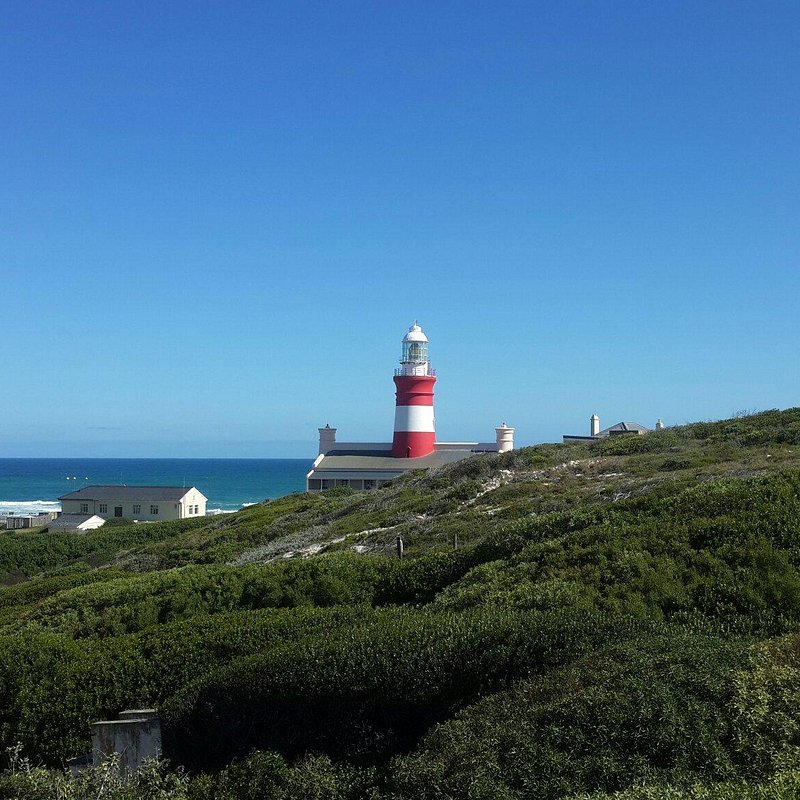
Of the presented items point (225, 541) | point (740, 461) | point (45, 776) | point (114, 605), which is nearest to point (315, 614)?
point (45, 776)

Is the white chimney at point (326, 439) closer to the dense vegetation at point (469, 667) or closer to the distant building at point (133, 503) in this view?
the distant building at point (133, 503)

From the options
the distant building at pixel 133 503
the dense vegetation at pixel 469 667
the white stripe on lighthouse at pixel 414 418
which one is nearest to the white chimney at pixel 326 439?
the white stripe on lighthouse at pixel 414 418

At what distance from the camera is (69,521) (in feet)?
189

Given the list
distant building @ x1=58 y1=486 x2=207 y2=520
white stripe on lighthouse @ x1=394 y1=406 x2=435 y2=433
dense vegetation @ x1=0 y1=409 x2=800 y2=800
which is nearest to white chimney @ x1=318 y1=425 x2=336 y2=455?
white stripe on lighthouse @ x1=394 y1=406 x2=435 y2=433

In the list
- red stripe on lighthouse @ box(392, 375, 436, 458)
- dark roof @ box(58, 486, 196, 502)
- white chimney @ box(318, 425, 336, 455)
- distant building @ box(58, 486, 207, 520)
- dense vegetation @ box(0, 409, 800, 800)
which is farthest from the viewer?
dark roof @ box(58, 486, 196, 502)

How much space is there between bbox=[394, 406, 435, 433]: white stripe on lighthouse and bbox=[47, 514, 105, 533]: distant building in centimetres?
2016

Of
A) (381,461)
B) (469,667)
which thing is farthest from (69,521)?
(469,667)

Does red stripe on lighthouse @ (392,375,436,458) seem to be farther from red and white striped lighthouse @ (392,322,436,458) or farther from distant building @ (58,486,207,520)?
distant building @ (58,486,207,520)

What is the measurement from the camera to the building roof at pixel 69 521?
55.4m

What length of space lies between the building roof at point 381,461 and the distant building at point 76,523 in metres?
15.8

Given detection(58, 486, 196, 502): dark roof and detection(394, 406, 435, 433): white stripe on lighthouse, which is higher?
detection(394, 406, 435, 433): white stripe on lighthouse

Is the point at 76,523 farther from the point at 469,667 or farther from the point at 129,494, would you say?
the point at 469,667

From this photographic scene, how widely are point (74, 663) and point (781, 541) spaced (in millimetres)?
7538

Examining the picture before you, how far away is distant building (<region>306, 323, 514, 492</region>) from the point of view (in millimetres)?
48500
